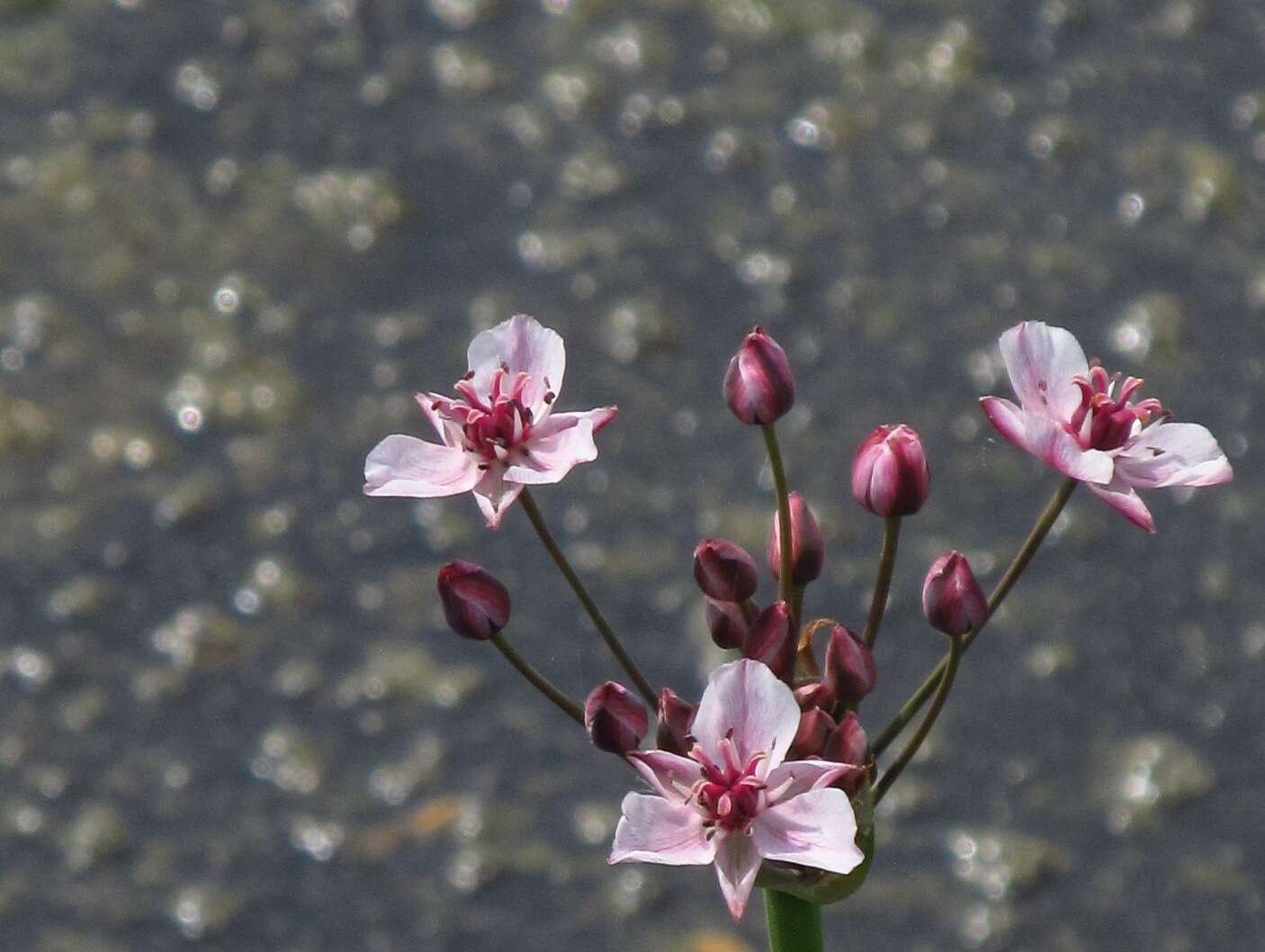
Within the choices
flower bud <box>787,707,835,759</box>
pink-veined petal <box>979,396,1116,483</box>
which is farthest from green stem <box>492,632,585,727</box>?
pink-veined petal <box>979,396,1116,483</box>

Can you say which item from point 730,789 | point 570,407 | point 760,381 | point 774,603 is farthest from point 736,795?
point 570,407

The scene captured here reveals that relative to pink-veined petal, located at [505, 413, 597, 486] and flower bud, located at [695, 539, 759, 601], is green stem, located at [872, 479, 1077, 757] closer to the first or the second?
flower bud, located at [695, 539, 759, 601]

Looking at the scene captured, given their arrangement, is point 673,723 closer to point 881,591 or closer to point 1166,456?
point 881,591

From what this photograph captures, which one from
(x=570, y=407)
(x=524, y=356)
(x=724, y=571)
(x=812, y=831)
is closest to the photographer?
(x=812, y=831)

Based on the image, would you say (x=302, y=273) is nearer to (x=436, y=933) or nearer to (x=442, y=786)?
(x=442, y=786)

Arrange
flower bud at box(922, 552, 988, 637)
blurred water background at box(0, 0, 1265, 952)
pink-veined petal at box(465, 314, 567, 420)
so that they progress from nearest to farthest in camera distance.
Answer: flower bud at box(922, 552, 988, 637), pink-veined petal at box(465, 314, 567, 420), blurred water background at box(0, 0, 1265, 952)

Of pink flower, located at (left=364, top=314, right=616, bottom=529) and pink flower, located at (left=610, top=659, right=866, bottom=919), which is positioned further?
pink flower, located at (left=364, top=314, right=616, bottom=529)

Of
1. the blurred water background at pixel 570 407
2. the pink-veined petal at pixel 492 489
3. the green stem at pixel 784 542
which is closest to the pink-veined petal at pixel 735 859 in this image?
the green stem at pixel 784 542

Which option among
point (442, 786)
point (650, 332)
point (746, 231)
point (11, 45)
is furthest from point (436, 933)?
point (11, 45)

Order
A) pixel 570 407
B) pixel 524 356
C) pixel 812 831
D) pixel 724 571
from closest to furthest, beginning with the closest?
1. pixel 812 831
2. pixel 724 571
3. pixel 524 356
4. pixel 570 407
